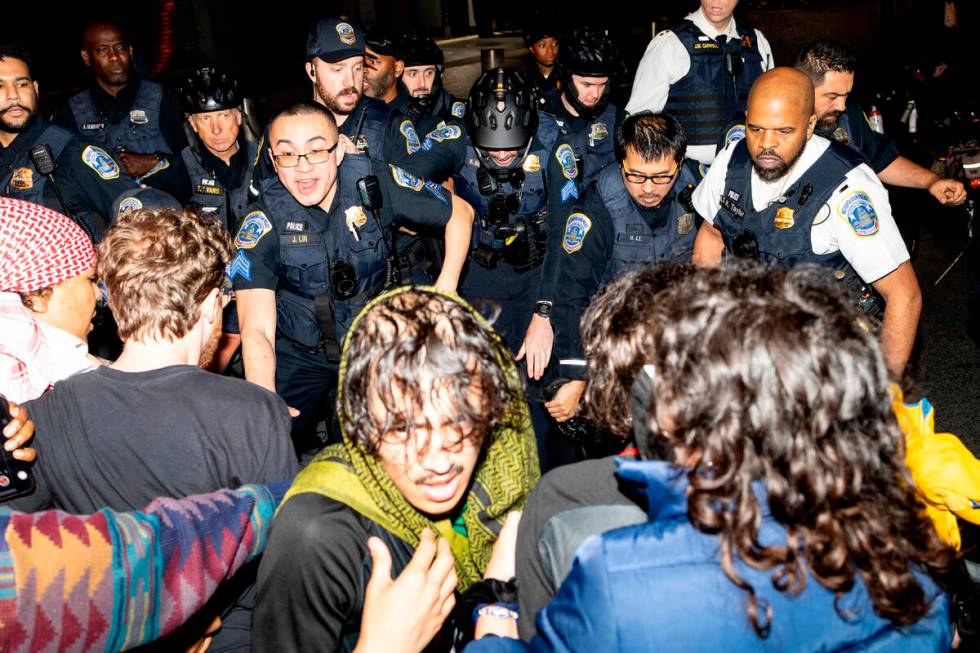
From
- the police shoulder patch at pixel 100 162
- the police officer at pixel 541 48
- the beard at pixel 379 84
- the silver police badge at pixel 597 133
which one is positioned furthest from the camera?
the police officer at pixel 541 48

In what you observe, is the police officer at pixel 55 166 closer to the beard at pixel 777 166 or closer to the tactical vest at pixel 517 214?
the tactical vest at pixel 517 214

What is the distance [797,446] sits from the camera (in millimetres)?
1119

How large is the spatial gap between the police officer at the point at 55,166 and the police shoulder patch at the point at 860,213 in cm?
382

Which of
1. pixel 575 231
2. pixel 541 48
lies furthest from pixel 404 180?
pixel 541 48

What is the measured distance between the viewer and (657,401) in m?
1.24

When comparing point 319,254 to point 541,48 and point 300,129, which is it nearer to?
point 300,129

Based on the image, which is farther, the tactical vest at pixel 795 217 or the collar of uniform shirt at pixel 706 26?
the collar of uniform shirt at pixel 706 26

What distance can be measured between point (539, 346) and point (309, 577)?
7.95 ft

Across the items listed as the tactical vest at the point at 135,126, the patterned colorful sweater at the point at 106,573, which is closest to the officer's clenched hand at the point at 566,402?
the patterned colorful sweater at the point at 106,573

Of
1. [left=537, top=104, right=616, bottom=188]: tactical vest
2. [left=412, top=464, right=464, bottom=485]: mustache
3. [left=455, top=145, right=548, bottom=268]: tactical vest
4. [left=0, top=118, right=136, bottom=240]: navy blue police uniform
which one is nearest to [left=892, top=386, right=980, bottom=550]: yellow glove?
[left=412, top=464, right=464, bottom=485]: mustache

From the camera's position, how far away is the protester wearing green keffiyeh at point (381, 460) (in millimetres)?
1445

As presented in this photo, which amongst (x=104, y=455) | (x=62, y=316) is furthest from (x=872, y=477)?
(x=62, y=316)

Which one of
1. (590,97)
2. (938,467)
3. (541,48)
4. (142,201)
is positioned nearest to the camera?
(938,467)

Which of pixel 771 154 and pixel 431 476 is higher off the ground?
pixel 771 154
